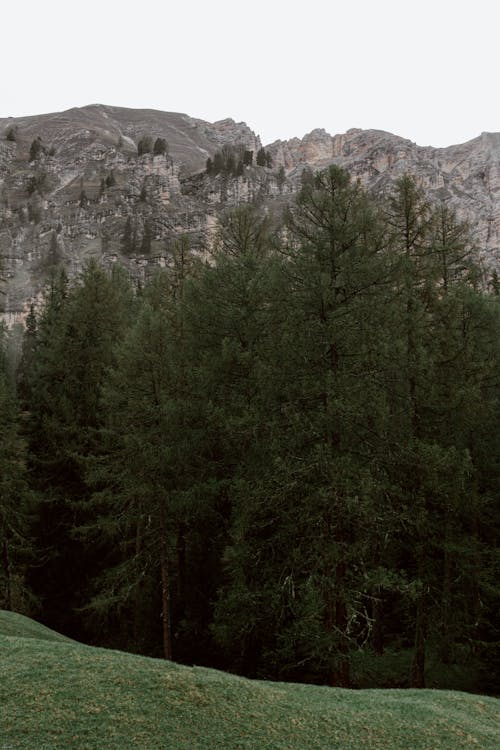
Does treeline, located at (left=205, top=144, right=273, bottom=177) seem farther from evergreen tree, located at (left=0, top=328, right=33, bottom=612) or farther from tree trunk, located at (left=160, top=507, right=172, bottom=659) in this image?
tree trunk, located at (left=160, top=507, right=172, bottom=659)

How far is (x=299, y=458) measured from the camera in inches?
500

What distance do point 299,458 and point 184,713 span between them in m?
6.46

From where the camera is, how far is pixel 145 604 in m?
20.7

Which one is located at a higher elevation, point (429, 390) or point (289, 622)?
point (429, 390)

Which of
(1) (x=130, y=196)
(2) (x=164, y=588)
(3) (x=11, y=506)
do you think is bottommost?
(2) (x=164, y=588)

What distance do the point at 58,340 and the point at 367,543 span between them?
1867 centimetres

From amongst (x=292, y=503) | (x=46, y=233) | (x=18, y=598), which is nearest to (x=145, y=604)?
(x=18, y=598)

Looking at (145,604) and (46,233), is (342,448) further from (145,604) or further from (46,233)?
(46,233)

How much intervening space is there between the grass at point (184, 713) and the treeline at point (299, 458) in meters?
3.18

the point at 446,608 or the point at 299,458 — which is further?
the point at 446,608

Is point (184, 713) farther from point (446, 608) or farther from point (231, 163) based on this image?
point (231, 163)

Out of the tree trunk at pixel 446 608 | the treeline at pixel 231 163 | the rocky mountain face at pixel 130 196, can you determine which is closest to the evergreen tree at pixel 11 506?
the tree trunk at pixel 446 608

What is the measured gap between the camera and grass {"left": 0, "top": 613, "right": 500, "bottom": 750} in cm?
653

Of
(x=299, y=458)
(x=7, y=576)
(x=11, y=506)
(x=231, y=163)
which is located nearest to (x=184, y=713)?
(x=299, y=458)
